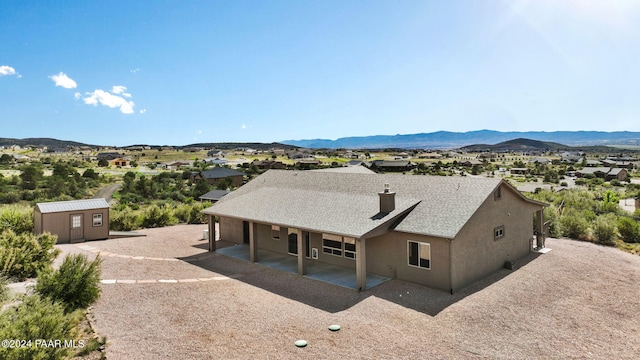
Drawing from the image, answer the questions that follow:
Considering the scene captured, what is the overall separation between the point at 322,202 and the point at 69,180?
6062 centimetres

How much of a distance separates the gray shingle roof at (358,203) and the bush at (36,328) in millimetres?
9101

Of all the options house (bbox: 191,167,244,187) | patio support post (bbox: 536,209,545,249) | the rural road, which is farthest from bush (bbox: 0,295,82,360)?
house (bbox: 191,167,244,187)

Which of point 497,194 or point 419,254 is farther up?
point 497,194

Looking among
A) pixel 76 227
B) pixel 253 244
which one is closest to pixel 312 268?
pixel 253 244

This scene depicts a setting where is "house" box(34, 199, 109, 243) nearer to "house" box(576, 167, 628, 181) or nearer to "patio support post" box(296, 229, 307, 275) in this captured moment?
"patio support post" box(296, 229, 307, 275)

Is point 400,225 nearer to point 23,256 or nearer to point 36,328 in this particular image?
point 36,328

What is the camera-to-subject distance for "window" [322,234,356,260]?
17.3 metres

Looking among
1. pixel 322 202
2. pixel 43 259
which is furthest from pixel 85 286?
pixel 322 202

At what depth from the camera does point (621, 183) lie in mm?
73562

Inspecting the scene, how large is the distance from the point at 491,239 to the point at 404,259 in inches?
164

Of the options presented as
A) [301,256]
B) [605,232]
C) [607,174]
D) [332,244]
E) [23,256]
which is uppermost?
[607,174]

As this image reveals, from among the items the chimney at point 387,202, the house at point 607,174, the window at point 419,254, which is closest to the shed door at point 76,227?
the chimney at point 387,202

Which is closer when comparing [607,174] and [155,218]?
[155,218]

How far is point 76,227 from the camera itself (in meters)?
23.6
